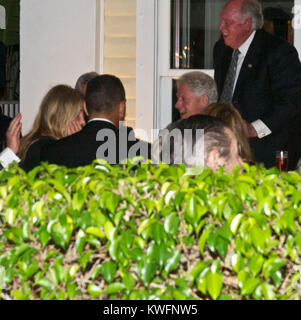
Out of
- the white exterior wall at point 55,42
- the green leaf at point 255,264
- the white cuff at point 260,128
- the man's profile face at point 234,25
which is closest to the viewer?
the green leaf at point 255,264

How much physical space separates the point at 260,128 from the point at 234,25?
0.84 metres

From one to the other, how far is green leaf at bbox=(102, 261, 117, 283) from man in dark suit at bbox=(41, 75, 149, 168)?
1969 millimetres

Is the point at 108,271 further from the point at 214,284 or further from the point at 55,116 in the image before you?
the point at 55,116

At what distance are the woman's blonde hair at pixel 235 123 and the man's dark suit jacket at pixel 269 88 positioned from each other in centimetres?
106

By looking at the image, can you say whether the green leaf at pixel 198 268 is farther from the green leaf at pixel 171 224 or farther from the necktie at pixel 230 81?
the necktie at pixel 230 81

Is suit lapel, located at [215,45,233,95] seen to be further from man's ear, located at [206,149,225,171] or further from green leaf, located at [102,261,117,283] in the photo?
green leaf, located at [102,261,117,283]

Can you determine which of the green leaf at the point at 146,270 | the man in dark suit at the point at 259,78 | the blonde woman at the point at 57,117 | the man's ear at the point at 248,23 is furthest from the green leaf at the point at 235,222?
the man's ear at the point at 248,23

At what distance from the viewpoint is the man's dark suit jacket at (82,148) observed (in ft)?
13.2

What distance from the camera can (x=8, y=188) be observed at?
7.23 ft

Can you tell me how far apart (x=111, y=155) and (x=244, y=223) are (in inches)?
81.4

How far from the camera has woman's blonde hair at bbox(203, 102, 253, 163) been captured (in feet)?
12.5

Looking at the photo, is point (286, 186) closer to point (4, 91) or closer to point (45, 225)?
point (45, 225)
